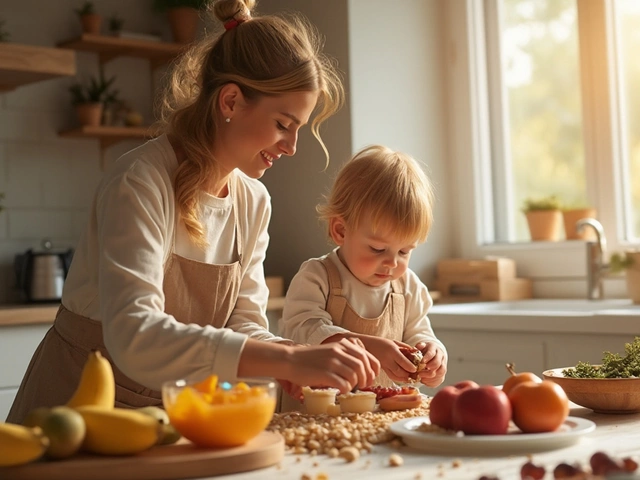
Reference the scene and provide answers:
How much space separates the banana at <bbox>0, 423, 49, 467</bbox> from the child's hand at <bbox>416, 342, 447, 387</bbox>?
0.84 meters

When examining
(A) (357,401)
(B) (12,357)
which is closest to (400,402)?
(A) (357,401)

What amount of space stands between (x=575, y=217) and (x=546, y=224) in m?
0.13

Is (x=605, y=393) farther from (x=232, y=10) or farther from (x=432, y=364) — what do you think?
(x=232, y=10)

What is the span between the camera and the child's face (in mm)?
1980

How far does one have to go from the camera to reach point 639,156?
3307 millimetres

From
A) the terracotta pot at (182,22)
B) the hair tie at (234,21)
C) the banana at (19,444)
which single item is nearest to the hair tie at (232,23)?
the hair tie at (234,21)

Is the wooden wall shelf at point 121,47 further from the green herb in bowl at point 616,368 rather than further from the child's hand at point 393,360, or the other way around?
the green herb in bowl at point 616,368

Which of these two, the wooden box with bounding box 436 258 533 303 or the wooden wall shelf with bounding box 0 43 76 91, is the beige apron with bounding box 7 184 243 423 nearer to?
the wooden wall shelf with bounding box 0 43 76 91

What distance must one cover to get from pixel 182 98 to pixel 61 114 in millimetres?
1985

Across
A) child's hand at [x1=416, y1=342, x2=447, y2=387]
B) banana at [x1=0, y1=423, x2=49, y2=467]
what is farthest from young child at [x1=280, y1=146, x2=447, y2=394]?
banana at [x1=0, y1=423, x2=49, y2=467]

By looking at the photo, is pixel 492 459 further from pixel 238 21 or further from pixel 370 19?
pixel 370 19

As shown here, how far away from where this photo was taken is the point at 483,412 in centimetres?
118

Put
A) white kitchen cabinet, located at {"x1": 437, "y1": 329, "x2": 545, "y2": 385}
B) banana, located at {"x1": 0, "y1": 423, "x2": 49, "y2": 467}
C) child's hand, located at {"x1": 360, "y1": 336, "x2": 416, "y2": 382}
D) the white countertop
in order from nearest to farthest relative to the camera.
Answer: banana, located at {"x1": 0, "y1": 423, "x2": 49, "y2": 467}
child's hand, located at {"x1": 360, "y1": 336, "x2": 416, "y2": 382}
the white countertop
white kitchen cabinet, located at {"x1": 437, "y1": 329, "x2": 545, "y2": 385}

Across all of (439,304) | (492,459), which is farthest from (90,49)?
(492,459)
